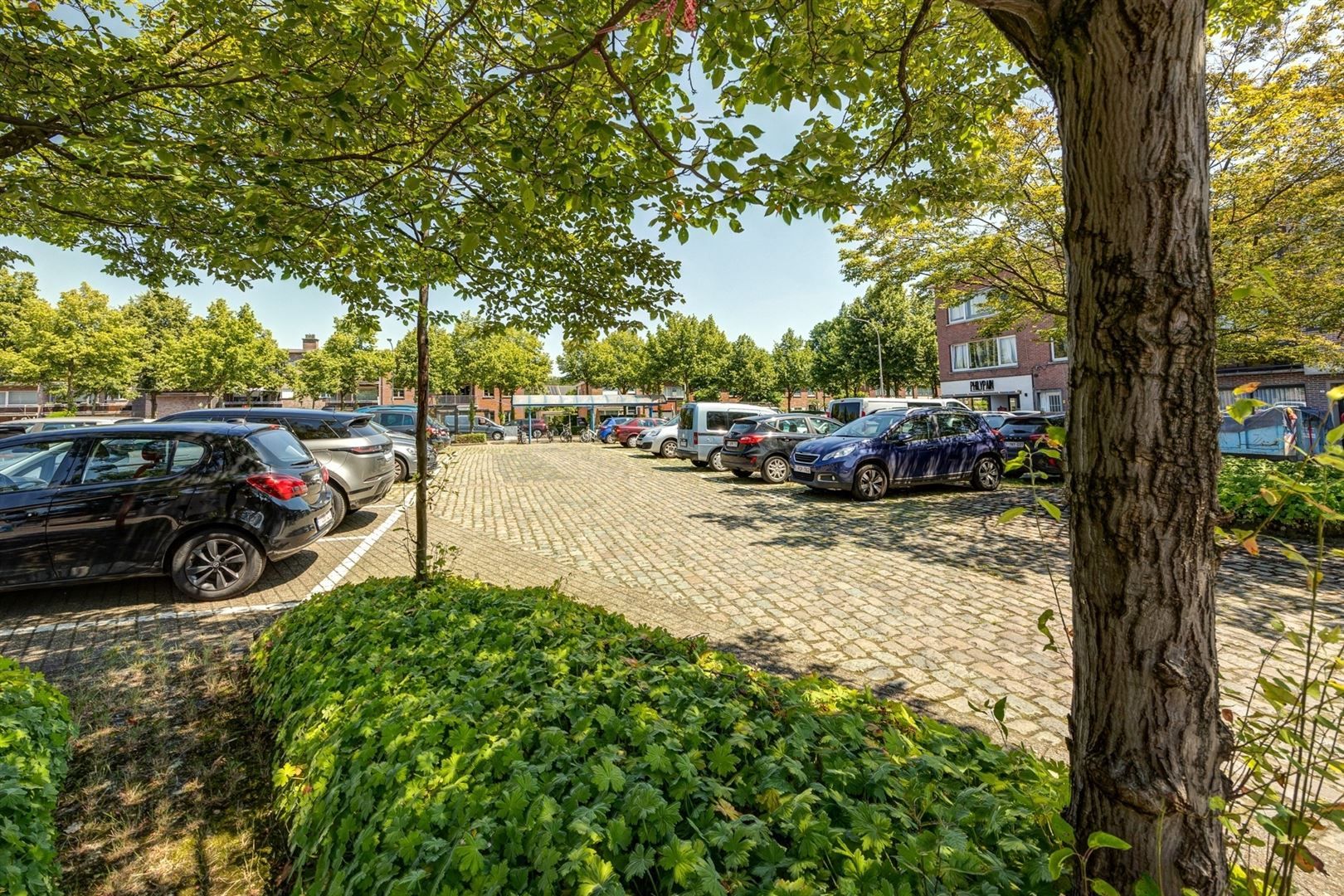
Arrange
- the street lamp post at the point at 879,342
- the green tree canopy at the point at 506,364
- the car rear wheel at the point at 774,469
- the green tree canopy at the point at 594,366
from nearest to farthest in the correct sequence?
the car rear wheel at the point at 774,469 < the street lamp post at the point at 879,342 < the green tree canopy at the point at 506,364 < the green tree canopy at the point at 594,366

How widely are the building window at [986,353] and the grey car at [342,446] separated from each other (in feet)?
111

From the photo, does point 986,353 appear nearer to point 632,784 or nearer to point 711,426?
point 711,426

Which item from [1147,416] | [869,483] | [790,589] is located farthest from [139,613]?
[869,483]

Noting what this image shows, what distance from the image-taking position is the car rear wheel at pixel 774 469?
46.0 feet

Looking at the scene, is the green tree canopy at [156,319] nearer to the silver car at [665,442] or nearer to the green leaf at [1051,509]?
the silver car at [665,442]

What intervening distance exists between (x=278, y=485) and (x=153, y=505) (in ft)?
3.31

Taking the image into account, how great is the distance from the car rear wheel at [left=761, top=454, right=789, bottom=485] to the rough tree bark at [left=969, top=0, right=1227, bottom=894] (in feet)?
41.5

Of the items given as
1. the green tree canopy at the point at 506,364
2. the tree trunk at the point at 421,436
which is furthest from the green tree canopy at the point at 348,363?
the tree trunk at the point at 421,436

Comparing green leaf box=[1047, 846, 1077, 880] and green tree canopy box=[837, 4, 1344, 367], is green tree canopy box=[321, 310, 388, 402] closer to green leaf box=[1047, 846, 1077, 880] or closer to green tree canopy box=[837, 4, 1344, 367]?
green tree canopy box=[837, 4, 1344, 367]

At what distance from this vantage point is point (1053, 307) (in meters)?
10.2

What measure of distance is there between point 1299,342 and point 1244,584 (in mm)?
8065

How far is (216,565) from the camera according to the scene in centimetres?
561

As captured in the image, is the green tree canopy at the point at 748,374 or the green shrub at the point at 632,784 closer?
the green shrub at the point at 632,784

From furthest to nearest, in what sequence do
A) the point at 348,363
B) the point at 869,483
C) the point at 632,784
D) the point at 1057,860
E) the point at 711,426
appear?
the point at 348,363, the point at 711,426, the point at 869,483, the point at 632,784, the point at 1057,860
